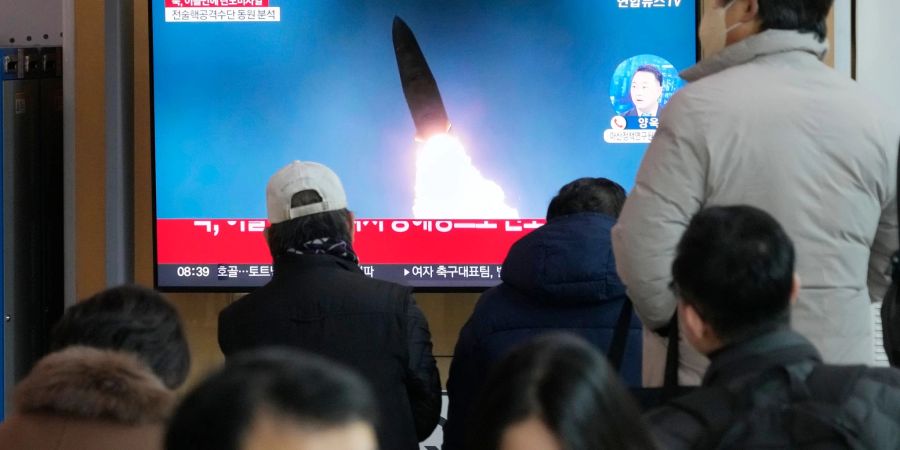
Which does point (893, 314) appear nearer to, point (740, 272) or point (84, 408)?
point (740, 272)

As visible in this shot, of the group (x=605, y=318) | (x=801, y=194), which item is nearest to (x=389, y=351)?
(x=605, y=318)

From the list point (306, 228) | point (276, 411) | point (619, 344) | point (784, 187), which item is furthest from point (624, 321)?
point (276, 411)

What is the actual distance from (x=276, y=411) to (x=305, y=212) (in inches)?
83.0

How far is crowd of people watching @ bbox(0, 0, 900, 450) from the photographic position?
59.9 inches

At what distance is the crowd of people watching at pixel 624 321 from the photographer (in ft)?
4.99

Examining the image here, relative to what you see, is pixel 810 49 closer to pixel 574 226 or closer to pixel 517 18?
pixel 574 226

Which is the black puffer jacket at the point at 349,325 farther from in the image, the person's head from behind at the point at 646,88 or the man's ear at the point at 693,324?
the person's head from behind at the point at 646,88

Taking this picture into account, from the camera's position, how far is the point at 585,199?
131 inches

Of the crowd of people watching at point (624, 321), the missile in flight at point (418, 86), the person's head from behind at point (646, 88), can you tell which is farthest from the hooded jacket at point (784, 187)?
the missile in flight at point (418, 86)

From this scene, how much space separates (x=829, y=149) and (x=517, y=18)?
6.97 ft

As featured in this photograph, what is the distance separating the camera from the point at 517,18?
449 centimetres

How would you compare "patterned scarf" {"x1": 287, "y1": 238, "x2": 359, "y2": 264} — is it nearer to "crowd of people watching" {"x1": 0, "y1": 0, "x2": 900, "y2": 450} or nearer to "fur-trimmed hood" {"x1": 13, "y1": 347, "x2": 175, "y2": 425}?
"crowd of people watching" {"x1": 0, "y1": 0, "x2": 900, "y2": 450}

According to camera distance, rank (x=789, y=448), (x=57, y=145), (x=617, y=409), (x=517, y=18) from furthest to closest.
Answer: (x=57, y=145) < (x=517, y=18) < (x=789, y=448) < (x=617, y=409)

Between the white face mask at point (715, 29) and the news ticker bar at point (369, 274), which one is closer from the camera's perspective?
the white face mask at point (715, 29)
